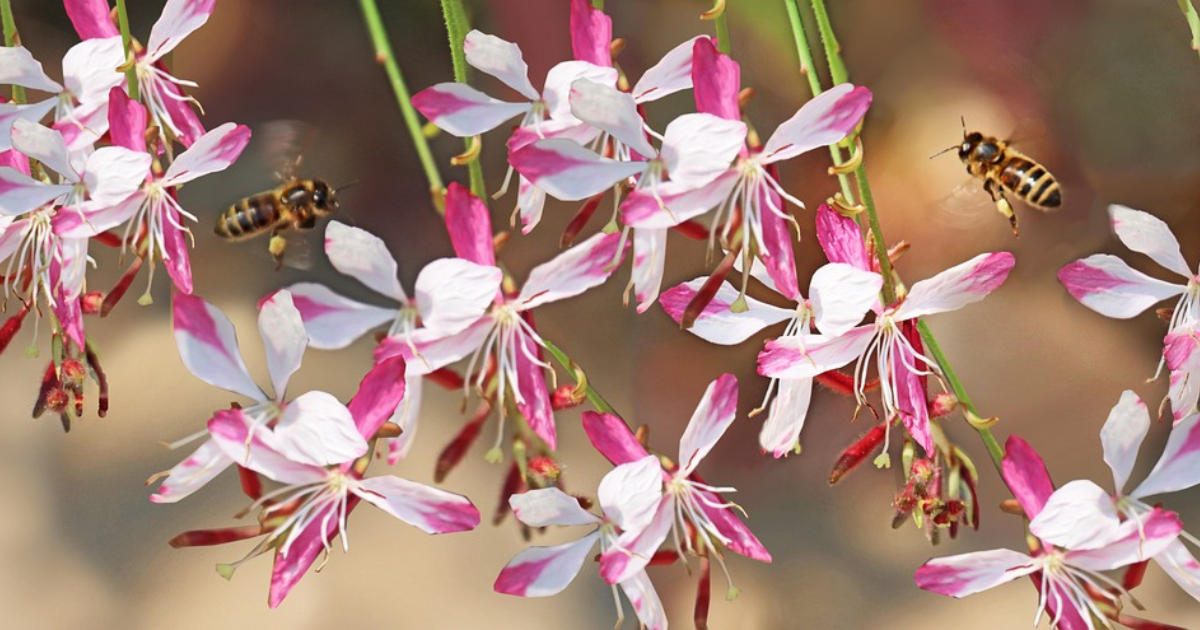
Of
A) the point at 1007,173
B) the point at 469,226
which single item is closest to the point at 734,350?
the point at 1007,173

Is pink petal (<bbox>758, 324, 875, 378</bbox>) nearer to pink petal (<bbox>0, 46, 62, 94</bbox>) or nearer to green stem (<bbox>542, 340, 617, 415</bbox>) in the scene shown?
green stem (<bbox>542, 340, 617, 415</bbox>)

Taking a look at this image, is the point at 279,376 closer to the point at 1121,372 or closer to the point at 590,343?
the point at 590,343

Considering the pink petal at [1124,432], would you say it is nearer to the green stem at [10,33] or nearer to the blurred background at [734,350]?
the blurred background at [734,350]

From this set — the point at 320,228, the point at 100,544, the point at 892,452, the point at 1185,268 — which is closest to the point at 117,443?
the point at 100,544

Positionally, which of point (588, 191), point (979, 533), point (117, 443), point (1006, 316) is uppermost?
point (588, 191)

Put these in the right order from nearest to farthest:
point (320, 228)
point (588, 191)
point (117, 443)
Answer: point (588, 191) → point (320, 228) → point (117, 443)

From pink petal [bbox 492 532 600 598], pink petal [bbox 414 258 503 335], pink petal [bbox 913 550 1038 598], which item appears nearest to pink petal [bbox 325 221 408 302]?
pink petal [bbox 414 258 503 335]

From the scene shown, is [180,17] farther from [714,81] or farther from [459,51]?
[714,81]
